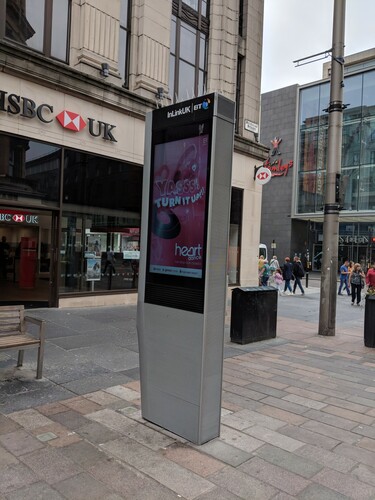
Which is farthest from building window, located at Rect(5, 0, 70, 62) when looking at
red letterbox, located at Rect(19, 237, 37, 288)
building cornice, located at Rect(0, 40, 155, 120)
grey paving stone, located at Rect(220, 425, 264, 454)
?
grey paving stone, located at Rect(220, 425, 264, 454)

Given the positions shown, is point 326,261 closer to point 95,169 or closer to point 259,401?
point 259,401

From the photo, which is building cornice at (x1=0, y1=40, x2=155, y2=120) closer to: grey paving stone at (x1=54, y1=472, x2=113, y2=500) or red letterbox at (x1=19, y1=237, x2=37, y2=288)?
red letterbox at (x1=19, y1=237, x2=37, y2=288)

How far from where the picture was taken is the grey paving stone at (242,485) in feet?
10.2

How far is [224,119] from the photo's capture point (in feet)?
12.2

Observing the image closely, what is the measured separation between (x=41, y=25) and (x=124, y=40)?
2704mm

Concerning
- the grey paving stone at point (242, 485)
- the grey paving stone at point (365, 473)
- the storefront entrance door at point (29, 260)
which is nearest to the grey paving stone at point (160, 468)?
the grey paving stone at point (242, 485)

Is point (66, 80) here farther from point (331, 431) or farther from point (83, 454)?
point (331, 431)

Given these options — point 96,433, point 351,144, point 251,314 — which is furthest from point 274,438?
point 351,144

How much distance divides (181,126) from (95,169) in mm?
8151

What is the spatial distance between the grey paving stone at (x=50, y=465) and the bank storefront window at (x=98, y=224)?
7716 mm

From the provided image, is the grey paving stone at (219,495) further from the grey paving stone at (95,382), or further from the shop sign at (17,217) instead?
the shop sign at (17,217)

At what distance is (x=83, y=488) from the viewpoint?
10.2ft

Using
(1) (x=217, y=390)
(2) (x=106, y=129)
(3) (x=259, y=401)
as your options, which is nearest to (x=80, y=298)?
(2) (x=106, y=129)

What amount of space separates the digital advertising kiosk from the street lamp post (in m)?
6.27
